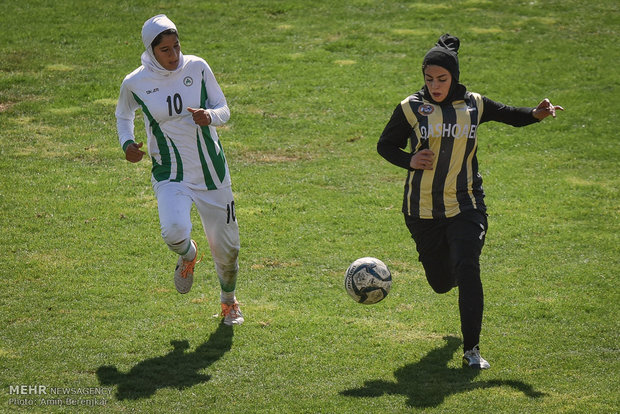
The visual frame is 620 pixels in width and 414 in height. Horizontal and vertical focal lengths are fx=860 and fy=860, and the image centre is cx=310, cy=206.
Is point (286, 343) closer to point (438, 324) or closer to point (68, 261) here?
point (438, 324)

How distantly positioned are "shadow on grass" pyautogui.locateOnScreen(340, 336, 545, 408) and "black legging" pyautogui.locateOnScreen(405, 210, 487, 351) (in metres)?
0.30

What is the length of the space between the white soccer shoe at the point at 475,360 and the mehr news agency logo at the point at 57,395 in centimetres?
304

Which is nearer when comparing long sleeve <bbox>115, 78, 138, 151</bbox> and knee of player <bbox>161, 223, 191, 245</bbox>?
knee of player <bbox>161, 223, 191, 245</bbox>

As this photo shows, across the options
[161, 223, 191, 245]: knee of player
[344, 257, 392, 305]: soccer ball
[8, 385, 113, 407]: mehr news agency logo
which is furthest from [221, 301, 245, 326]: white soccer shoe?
[8, 385, 113, 407]: mehr news agency logo

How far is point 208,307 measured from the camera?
8875 mm

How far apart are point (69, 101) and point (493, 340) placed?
9.99 metres

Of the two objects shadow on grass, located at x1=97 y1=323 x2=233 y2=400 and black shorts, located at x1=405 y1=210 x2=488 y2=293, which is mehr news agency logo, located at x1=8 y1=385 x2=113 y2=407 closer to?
shadow on grass, located at x1=97 y1=323 x2=233 y2=400

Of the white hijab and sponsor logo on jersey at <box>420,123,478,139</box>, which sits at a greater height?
the white hijab

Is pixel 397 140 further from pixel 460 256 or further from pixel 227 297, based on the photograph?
pixel 227 297

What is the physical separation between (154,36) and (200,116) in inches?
33.3

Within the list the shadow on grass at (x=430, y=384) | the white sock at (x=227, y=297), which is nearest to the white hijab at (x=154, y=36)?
the white sock at (x=227, y=297)

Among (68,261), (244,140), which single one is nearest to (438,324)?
(68,261)

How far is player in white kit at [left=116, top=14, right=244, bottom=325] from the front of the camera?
7.80 meters

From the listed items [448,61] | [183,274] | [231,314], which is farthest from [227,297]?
[448,61]
